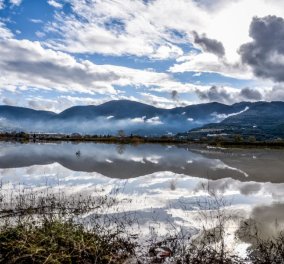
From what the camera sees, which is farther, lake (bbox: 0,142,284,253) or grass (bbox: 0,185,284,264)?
lake (bbox: 0,142,284,253)

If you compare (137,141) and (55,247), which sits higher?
(137,141)

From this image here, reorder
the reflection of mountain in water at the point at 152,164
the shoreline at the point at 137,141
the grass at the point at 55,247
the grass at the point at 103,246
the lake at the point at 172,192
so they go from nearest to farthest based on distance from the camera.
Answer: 1. the grass at the point at 55,247
2. the grass at the point at 103,246
3. the lake at the point at 172,192
4. the reflection of mountain in water at the point at 152,164
5. the shoreline at the point at 137,141

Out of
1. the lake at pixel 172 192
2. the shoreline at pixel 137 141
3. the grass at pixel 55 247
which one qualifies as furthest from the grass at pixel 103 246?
the shoreline at pixel 137 141

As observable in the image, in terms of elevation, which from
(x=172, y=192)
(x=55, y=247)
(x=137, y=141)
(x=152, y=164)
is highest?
(x=137, y=141)

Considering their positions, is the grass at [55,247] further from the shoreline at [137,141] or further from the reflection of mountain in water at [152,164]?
the shoreline at [137,141]

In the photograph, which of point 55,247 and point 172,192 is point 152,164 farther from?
point 55,247

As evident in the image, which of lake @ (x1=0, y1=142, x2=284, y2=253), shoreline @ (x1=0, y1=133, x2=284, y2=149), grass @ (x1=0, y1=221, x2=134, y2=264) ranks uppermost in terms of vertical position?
shoreline @ (x1=0, y1=133, x2=284, y2=149)

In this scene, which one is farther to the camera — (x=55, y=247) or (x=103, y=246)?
(x=103, y=246)

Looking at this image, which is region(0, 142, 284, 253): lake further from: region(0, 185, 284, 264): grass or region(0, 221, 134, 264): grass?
region(0, 221, 134, 264): grass

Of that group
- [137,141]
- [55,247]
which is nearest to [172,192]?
[55,247]

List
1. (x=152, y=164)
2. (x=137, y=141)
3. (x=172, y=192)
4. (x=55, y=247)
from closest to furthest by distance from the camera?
(x=55, y=247), (x=172, y=192), (x=152, y=164), (x=137, y=141)

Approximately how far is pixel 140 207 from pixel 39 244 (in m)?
9.80

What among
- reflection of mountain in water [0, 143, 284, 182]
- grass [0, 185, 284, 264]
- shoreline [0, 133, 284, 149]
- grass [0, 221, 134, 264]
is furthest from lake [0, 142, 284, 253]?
shoreline [0, 133, 284, 149]

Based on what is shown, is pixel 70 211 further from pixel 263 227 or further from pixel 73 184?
pixel 73 184
